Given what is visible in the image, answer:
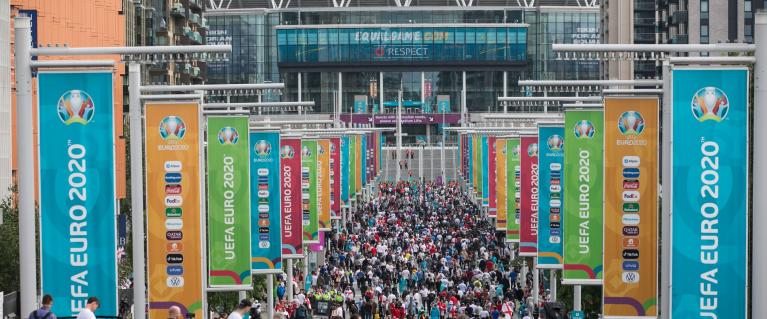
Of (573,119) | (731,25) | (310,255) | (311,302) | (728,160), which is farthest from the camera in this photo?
(731,25)

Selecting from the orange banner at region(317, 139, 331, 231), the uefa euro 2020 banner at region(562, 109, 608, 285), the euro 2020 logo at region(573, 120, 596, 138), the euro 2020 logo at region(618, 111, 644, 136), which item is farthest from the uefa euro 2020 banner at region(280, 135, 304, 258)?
the euro 2020 logo at region(618, 111, 644, 136)

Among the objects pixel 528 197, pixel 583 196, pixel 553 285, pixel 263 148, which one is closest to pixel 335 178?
pixel 553 285

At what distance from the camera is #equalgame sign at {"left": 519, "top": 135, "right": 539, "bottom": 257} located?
3706 centimetres

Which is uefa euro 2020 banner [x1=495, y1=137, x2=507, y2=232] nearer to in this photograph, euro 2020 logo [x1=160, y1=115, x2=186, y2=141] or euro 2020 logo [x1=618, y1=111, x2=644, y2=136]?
euro 2020 logo [x1=160, y1=115, x2=186, y2=141]

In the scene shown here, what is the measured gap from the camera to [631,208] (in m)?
21.2

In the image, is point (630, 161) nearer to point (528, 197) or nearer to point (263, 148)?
point (263, 148)

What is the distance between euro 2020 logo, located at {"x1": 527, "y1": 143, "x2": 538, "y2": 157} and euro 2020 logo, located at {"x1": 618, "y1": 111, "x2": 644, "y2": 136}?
55.9 ft

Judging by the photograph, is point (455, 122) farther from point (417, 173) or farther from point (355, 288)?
point (355, 288)

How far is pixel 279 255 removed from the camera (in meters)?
31.0

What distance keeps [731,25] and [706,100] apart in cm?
8252

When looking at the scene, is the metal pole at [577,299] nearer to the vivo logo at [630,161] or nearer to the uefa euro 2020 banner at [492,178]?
the vivo logo at [630,161]

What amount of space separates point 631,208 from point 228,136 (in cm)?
803

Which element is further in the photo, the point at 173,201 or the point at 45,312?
the point at 173,201

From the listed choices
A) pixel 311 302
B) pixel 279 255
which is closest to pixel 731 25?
pixel 311 302
